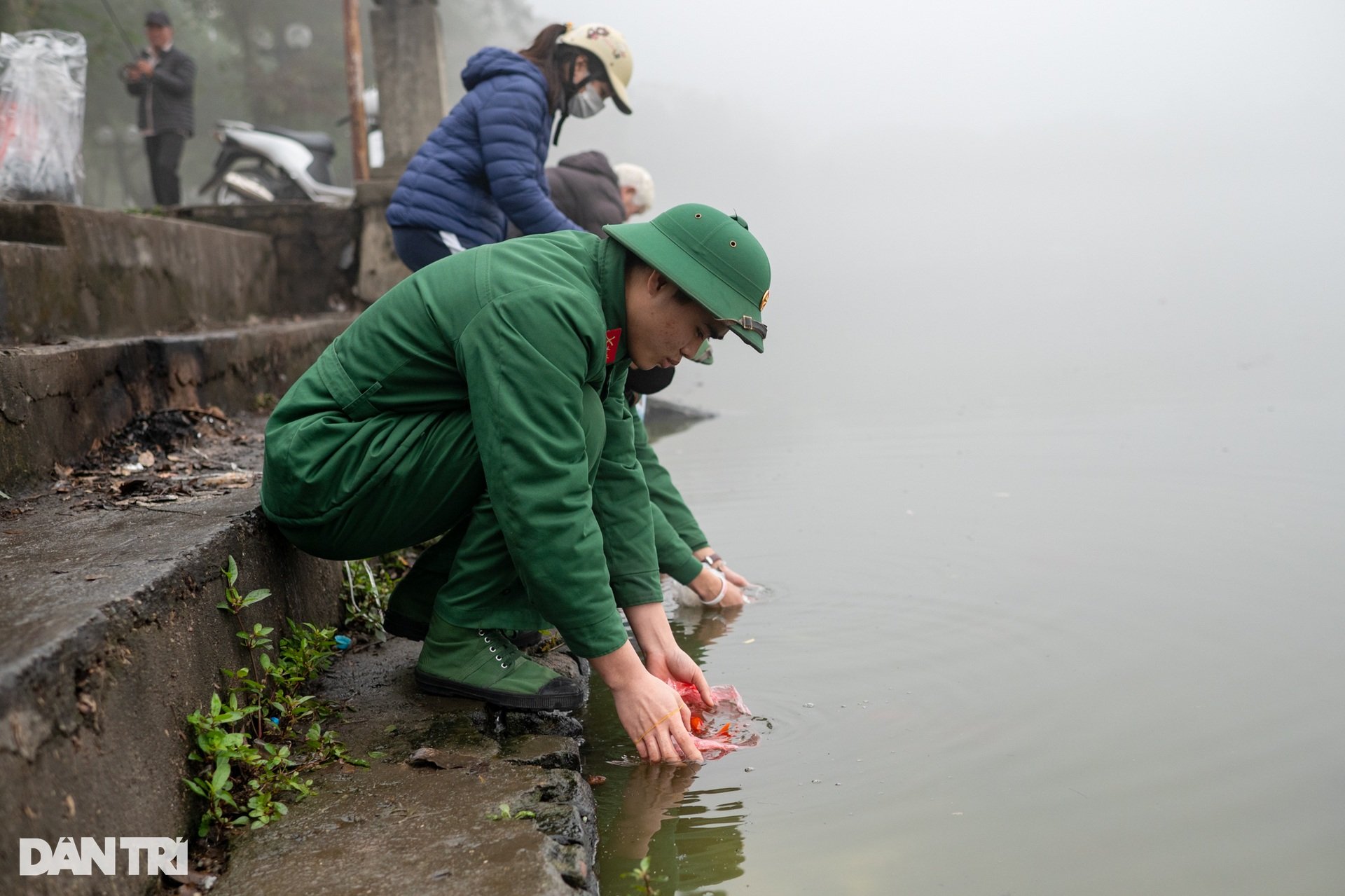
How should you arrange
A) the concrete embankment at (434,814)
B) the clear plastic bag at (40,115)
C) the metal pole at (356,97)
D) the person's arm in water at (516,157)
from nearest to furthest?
the concrete embankment at (434,814) → the person's arm in water at (516,157) → the clear plastic bag at (40,115) → the metal pole at (356,97)

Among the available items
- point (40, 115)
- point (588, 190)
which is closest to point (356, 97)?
point (40, 115)

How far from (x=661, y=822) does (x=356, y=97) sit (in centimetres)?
739

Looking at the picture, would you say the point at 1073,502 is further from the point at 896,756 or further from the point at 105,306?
the point at 105,306

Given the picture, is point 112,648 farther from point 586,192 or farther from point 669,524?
point 586,192

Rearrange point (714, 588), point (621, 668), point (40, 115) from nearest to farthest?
point (621, 668) < point (714, 588) < point (40, 115)

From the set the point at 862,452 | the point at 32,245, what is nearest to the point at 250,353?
the point at 32,245

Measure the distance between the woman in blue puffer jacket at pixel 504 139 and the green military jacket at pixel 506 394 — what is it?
74.2 inches

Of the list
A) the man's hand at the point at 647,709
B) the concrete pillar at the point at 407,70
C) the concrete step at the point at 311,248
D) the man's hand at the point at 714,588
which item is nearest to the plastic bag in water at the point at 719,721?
the man's hand at the point at 647,709

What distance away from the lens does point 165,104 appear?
841 cm

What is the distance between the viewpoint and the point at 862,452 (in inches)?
260

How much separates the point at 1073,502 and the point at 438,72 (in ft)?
15.1

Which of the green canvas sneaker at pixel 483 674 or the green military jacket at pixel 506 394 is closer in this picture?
the green military jacket at pixel 506 394

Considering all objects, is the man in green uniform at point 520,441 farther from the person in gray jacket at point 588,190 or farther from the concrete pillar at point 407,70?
the concrete pillar at point 407,70

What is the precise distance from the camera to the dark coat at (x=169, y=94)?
8.30 meters
